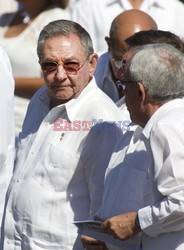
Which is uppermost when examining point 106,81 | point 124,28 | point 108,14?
point 124,28

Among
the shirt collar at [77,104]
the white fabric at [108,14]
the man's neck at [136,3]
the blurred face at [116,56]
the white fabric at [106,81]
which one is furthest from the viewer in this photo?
the man's neck at [136,3]

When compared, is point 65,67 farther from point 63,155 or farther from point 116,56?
point 116,56

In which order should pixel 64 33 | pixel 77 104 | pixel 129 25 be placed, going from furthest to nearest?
pixel 129 25, pixel 64 33, pixel 77 104

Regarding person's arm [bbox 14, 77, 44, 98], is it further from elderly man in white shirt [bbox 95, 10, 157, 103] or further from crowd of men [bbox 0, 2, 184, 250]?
crowd of men [bbox 0, 2, 184, 250]

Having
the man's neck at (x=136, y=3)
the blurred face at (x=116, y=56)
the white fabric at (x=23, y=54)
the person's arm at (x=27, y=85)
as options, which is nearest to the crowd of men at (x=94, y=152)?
the blurred face at (x=116, y=56)

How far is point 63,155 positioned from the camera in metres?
5.19

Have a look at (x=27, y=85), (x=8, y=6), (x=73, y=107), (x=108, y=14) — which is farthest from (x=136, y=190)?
(x=8, y=6)

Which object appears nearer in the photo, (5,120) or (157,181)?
(157,181)

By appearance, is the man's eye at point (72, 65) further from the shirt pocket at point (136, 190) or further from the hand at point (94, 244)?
the hand at point (94, 244)

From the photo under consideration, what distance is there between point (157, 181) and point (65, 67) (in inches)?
46.9

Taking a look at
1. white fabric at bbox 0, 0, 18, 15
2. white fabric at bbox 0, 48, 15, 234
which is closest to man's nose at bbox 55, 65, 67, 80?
white fabric at bbox 0, 48, 15, 234

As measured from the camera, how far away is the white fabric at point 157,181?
14.2ft

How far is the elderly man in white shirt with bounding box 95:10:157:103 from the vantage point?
6.16 meters

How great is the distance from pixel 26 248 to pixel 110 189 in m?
0.68
